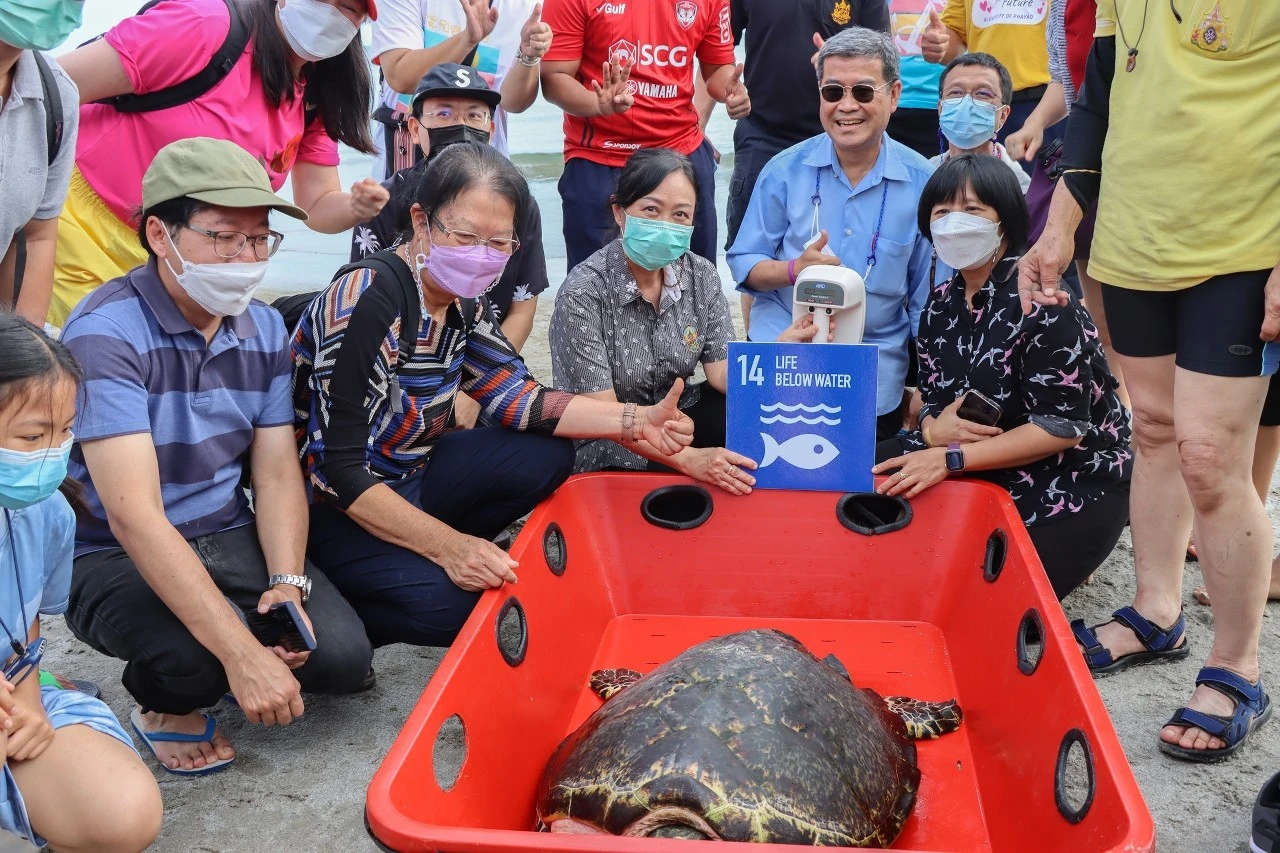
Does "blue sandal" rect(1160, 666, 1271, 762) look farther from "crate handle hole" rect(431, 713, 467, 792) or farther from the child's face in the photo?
the child's face

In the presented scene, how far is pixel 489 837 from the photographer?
142cm

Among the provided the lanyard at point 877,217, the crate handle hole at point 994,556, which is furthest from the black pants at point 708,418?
the crate handle hole at point 994,556

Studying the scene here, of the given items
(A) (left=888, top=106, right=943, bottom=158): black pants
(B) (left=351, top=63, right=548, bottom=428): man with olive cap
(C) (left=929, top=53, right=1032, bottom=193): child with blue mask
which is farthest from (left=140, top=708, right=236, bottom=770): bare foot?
(A) (left=888, top=106, right=943, bottom=158): black pants

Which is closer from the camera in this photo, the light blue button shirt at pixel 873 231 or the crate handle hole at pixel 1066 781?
the crate handle hole at pixel 1066 781

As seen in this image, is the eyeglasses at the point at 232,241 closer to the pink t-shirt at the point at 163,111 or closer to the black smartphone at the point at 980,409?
the pink t-shirt at the point at 163,111

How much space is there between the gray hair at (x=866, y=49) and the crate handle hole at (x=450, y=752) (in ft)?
6.92

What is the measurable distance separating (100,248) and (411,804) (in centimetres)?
184

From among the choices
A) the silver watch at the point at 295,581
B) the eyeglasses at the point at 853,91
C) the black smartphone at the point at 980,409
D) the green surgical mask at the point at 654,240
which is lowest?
the silver watch at the point at 295,581

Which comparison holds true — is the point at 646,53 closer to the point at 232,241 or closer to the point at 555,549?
the point at 555,549

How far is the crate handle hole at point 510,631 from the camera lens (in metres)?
2.15

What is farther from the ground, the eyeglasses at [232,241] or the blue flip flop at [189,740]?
the eyeglasses at [232,241]

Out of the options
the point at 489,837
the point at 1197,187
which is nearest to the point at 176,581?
the point at 489,837

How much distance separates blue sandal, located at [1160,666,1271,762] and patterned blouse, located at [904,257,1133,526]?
0.52 meters

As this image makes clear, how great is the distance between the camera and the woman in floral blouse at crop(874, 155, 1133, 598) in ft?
8.73
